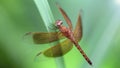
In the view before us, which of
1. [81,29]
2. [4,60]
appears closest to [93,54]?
[81,29]

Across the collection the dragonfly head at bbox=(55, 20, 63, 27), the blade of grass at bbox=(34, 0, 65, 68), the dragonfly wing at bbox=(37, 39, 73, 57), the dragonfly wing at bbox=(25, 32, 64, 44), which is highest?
the blade of grass at bbox=(34, 0, 65, 68)

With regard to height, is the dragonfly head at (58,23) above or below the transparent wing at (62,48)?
above

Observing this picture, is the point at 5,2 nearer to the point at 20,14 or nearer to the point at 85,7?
the point at 20,14

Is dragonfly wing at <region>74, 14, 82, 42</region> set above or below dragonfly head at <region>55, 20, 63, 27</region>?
below

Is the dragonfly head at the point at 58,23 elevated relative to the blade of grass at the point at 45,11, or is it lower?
lower

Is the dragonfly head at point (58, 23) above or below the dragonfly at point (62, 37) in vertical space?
above

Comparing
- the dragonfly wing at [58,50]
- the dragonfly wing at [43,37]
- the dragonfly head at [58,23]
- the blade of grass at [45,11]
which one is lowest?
the dragonfly wing at [58,50]
